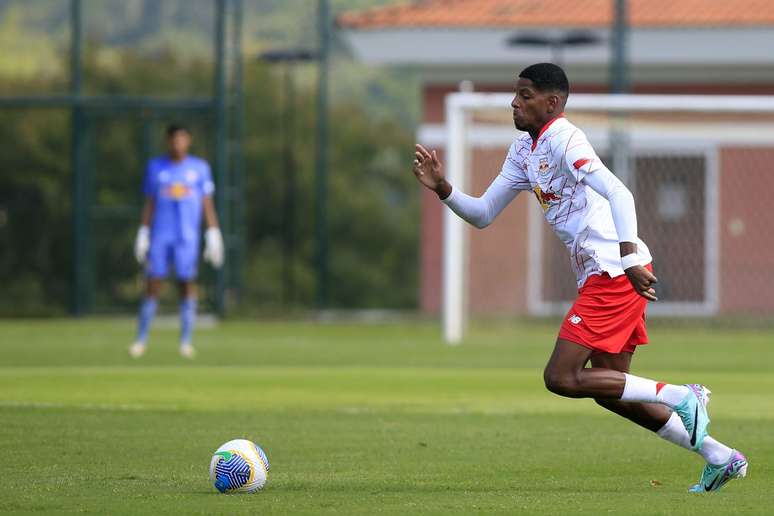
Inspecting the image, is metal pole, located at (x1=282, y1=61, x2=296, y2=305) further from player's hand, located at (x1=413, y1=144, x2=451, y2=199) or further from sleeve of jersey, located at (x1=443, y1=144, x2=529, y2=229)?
player's hand, located at (x1=413, y1=144, x2=451, y2=199)

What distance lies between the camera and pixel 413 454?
9.77 meters

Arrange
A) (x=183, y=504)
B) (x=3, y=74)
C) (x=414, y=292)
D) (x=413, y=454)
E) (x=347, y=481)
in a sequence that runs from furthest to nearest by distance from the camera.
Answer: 1. (x=414, y=292)
2. (x=3, y=74)
3. (x=413, y=454)
4. (x=347, y=481)
5. (x=183, y=504)

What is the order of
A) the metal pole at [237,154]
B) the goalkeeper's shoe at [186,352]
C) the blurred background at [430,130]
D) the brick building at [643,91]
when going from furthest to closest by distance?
the metal pole at [237,154], the brick building at [643,91], the blurred background at [430,130], the goalkeeper's shoe at [186,352]

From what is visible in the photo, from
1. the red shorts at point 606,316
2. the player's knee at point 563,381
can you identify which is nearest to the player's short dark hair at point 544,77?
the red shorts at point 606,316

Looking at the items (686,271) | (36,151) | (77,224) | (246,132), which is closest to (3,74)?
(36,151)

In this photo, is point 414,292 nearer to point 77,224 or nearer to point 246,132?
point 246,132

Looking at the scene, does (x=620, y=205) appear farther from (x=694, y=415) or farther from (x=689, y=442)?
(x=689, y=442)

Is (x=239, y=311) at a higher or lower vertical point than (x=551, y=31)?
lower

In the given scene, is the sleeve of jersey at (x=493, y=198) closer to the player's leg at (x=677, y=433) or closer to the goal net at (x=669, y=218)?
the player's leg at (x=677, y=433)

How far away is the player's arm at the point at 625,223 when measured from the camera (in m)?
7.90

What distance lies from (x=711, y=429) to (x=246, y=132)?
2916 cm

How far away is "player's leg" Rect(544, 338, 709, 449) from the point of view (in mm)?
8086

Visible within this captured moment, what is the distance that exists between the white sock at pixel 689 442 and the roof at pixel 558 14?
23.5 meters

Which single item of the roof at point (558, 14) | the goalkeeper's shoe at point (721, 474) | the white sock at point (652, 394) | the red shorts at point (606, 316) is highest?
the roof at point (558, 14)
